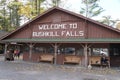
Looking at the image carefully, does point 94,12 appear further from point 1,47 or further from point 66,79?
point 66,79

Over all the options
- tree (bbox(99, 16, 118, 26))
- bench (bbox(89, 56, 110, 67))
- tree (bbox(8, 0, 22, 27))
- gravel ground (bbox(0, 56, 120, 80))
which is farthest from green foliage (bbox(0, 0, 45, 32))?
gravel ground (bbox(0, 56, 120, 80))

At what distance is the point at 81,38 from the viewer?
24688 mm

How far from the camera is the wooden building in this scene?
23500 millimetres

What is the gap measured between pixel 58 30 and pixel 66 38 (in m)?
1.52

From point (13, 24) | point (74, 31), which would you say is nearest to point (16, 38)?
point (74, 31)

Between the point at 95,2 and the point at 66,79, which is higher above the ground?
the point at 95,2

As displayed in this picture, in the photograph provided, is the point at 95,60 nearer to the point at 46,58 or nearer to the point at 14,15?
the point at 46,58

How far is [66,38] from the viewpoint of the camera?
2548 cm

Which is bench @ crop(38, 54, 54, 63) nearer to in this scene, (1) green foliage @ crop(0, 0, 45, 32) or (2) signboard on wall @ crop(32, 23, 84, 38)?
(2) signboard on wall @ crop(32, 23, 84, 38)

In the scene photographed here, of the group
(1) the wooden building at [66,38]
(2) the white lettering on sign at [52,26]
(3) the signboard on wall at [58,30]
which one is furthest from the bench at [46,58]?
(2) the white lettering on sign at [52,26]

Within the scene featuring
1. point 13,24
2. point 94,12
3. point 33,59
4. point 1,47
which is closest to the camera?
point 33,59

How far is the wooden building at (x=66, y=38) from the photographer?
23.5m

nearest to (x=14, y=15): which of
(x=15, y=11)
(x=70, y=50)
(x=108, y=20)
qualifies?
(x=15, y=11)

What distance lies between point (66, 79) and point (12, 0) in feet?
150
